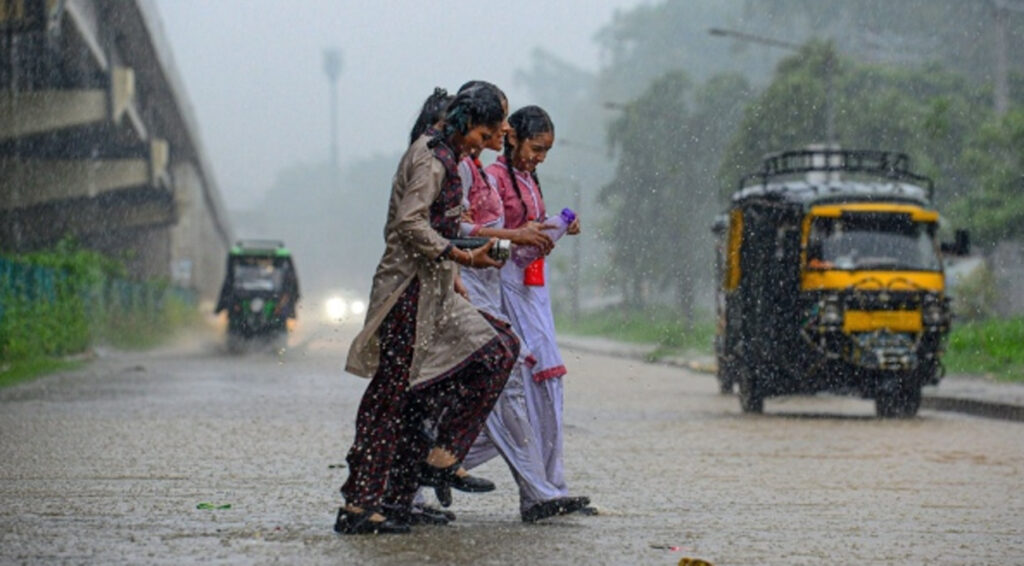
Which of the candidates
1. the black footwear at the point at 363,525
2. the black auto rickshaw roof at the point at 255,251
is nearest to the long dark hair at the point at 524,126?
the black footwear at the point at 363,525

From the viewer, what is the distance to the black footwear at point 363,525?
23.0 ft

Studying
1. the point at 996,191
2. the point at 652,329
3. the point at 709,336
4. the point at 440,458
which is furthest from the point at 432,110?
the point at 652,329

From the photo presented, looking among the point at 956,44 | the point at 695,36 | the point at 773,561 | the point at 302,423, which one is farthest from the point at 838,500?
the point at 695,36

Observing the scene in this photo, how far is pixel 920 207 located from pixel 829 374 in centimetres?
198

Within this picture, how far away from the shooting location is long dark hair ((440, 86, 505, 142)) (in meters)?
7.30

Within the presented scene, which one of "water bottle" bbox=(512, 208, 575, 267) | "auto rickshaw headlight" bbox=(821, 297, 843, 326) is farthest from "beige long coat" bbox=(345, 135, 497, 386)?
"auto rickshaw headlight" bbox=(821, 297, 843, 326)

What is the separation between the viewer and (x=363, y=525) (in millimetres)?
7027

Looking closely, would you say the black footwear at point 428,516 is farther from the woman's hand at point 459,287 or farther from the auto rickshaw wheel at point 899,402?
the auto rickshaw wheel at point 899,402

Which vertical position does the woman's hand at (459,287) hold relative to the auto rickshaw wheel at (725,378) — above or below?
above

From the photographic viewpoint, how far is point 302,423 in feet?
48.8

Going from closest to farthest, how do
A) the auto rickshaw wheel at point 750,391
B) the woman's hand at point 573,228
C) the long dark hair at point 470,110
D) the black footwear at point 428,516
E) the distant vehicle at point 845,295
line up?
the long dark hair at point 470,110
the black footwear at point 428,516
the woman's hand at point 573,228
the distant vehicle at point 845,295
the auto rickshaw wheel at point 750,391

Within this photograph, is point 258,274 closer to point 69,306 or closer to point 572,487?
point 69,306

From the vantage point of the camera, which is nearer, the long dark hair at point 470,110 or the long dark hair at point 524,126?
the long dark hair at point 470,110

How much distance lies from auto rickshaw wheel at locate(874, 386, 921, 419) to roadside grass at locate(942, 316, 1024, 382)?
495 centimetres
